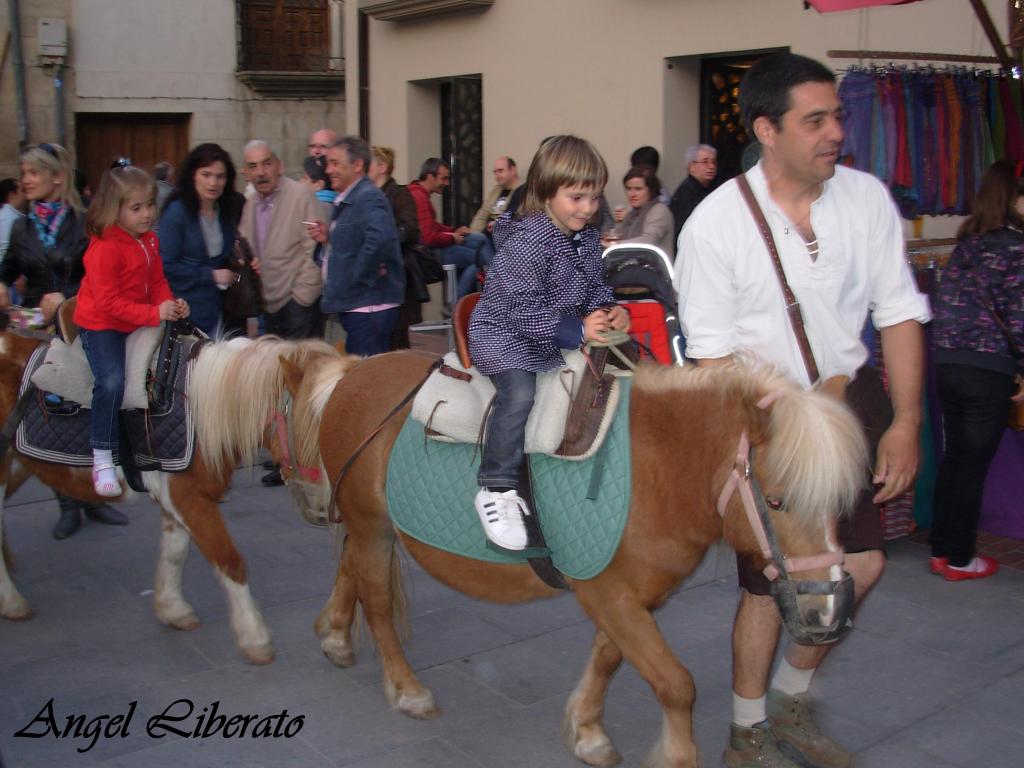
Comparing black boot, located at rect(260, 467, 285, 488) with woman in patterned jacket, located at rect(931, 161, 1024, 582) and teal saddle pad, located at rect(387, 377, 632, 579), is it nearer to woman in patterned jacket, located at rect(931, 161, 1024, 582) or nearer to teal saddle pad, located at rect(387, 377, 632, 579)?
teal saddle pad, located at rect(387, 377, 632, 579)

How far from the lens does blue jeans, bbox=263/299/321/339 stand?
7.31 m

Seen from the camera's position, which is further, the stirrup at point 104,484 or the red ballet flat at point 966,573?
the red ballet flat at point 966,573

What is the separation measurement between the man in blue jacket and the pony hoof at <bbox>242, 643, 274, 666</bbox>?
268cm

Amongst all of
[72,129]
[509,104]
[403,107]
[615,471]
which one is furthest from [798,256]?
[72,129]

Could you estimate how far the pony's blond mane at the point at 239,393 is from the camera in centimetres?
439

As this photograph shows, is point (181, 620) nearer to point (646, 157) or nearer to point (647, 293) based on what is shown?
point (647, 293)

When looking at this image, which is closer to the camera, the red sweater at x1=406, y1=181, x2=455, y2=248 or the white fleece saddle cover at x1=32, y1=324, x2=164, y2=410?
the white fleece saddle cover at x1=32, y1=324, x2=164, y2=410

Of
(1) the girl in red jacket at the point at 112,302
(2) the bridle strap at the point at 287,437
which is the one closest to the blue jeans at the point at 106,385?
(1) the girl in red jacket at the point at 112,302

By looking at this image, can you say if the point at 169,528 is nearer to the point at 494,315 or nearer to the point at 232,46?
the point at 494,315

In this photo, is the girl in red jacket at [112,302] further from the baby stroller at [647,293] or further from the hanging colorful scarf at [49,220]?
the baby stroller at [647,293]

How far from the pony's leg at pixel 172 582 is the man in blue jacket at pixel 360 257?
2184mm

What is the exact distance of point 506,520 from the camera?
328 centimetres

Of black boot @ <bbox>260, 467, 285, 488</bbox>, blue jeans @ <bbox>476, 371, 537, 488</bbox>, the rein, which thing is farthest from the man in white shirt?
black boot @ <bbox>260, 467, 285, 488</bbox>

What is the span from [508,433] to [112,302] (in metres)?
2.09
